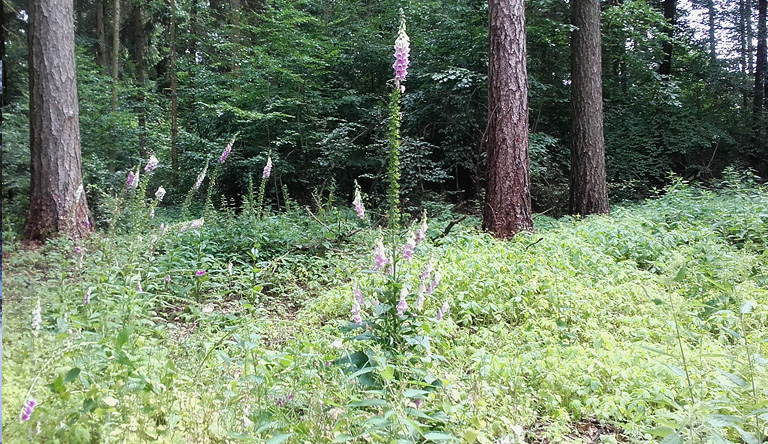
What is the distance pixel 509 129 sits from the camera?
4.75m

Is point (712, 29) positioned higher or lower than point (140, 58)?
higher

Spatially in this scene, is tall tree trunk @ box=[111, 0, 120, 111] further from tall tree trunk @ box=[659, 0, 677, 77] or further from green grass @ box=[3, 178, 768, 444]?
tall tree trunk @ box=[659, 0, 677, 77]

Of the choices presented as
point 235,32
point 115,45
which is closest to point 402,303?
point 115,45

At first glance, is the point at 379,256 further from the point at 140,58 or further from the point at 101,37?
the point at 140,58

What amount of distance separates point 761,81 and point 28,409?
15731 mm

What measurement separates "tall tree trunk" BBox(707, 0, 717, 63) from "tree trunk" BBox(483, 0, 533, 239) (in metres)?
10.3

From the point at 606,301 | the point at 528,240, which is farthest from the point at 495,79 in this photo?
the point at 606,301

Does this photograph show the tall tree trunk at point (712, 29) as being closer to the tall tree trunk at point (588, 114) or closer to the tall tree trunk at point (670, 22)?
the tall tree trunk at point (670, 22)

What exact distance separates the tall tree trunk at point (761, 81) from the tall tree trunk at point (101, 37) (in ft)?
49.0

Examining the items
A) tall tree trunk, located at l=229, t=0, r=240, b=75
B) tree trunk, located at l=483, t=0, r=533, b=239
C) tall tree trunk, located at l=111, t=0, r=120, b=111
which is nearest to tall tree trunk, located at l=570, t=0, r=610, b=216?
tree trunk, located at l=483, t=0, r=533, b=239

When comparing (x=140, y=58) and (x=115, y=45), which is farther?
(x=140, y=58)

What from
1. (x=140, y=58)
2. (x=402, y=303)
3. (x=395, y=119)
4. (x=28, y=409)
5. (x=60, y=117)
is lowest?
(x=28, y=409)

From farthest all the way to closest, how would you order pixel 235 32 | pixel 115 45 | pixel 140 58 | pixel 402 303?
pixel 140 58 < pixel 235 32 < pixel 115 45 < pixel 402 303

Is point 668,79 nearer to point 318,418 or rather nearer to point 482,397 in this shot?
point 482,397
